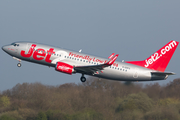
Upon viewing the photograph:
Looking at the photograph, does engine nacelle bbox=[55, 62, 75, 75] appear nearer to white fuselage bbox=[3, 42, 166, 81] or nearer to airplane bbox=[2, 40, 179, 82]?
airplane bbox=[2, 40, 179, 82]

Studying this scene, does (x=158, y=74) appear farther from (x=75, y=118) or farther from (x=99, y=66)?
(x=75, y=118)

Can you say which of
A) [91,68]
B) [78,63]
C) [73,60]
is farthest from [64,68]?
[91,68]

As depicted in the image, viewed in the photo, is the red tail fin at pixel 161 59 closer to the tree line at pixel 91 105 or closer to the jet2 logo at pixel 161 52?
the jet2 logo at pixel 161 52

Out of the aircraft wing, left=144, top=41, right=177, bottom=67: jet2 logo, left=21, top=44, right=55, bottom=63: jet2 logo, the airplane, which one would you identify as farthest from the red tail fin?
left=21, top=44, right=55, bottom=63: jet2 logo

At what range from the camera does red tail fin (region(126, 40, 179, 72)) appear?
43.7m

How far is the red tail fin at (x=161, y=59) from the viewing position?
4366 centimetres

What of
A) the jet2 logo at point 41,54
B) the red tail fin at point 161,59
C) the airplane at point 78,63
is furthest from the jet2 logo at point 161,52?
the jet2 logo at point 41,54

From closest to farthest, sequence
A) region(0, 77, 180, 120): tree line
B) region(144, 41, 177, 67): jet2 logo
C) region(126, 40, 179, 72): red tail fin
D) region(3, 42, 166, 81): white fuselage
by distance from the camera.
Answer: region(3, 42, 166, 81): white fuselage
region(126, 40, 179, 72): red tail fin
region(144, 41, 177, 67): jet2 logo
region(0, 77, 180, 120): tree line

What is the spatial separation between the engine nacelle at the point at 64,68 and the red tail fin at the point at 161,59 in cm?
873

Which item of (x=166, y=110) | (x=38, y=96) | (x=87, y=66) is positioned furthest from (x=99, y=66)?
(x=38, y=96)

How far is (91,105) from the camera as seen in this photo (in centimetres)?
6256

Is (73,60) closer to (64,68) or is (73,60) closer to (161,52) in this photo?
(64,68)

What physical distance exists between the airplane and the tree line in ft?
25.0

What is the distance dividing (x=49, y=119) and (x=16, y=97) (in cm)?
2198
